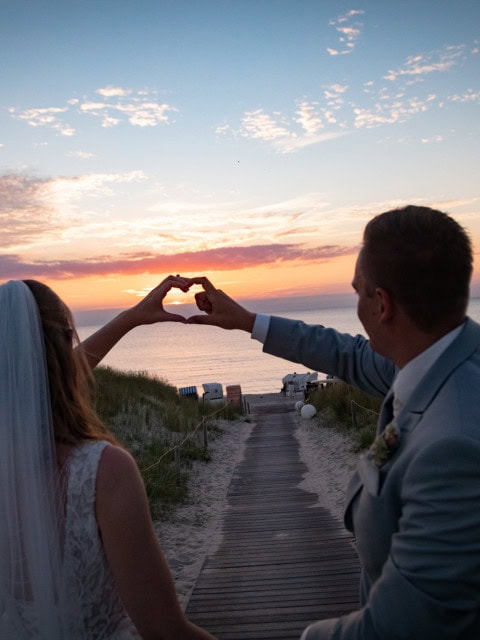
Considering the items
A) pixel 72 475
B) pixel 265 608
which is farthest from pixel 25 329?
pixel 265 608

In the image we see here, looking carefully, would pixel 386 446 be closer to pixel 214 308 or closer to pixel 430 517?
pixel 430 517

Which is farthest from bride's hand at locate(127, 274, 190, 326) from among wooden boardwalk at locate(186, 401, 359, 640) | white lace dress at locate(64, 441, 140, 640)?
wooden boardwalk at locate(186, 401, 359, 640)

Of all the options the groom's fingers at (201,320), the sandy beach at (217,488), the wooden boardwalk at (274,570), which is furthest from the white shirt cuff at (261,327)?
the sandy beach at (217,488)

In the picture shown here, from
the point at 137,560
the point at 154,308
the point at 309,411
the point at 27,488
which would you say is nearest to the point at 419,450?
the point at 137,560

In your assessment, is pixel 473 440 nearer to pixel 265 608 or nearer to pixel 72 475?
pixel 72 475

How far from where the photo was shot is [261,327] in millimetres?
2523

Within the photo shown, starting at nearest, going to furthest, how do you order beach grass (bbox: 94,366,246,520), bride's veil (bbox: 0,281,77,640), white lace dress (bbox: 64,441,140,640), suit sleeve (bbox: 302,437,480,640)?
suit sleeve (bbox: 302,437,480,640) < white lace dress (bbox: 64,441,140,640) < bride's veil (bbox: 0,281,77,640) < beach grass (bbox: 94,366,246,520)

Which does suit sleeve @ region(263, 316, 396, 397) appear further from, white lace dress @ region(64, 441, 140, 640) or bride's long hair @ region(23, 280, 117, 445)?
white lace dress @ region(64, 441, 140, 640)

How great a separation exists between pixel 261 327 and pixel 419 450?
4.15 feet

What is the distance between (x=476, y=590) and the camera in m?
1.26

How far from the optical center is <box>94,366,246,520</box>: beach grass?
→ 10.6m

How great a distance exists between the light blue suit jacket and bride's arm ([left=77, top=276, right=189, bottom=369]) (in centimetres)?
155

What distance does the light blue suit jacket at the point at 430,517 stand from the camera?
1229 millimetres

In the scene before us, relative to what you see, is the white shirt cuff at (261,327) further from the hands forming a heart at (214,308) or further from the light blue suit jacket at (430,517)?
the light blue suit jacket at (430,517)
